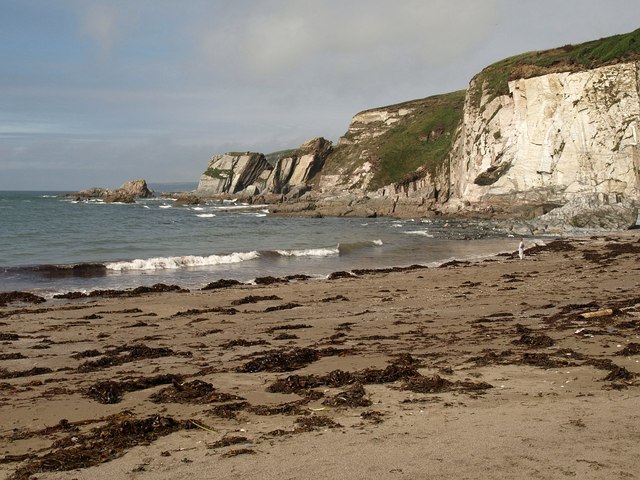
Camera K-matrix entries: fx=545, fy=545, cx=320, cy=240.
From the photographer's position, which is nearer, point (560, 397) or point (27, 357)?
point (560, 397)

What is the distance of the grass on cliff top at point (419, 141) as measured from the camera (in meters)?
86.2

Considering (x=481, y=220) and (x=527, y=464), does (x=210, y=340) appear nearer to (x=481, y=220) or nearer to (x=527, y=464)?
A: (x=527, y=464)

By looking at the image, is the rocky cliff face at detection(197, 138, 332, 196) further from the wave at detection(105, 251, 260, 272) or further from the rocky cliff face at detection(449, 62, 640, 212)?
the wave at detection(105, 251, 260, 272)

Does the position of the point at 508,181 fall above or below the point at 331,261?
above

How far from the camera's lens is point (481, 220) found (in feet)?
177

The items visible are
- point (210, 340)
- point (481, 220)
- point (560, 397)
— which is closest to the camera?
point (560, 397)

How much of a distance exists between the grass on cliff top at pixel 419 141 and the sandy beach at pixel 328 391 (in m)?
68.1

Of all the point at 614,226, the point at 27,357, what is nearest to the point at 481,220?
the point at 614,226

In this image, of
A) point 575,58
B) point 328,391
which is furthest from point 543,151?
point 328,391

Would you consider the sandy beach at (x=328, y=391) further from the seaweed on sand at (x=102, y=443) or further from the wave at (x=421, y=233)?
the wave at (x=421, y=233)

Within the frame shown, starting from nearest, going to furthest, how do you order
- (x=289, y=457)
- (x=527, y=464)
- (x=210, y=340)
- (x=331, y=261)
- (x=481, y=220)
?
(x=527, y=464) → (x=289, y=457) → (x=210, y=340) → (x=331, y=261) → (x=481, y=220)

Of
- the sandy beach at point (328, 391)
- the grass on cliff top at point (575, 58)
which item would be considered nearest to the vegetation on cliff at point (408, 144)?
the grass on cliff top at point (575, 58)

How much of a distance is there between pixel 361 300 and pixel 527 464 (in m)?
12.4

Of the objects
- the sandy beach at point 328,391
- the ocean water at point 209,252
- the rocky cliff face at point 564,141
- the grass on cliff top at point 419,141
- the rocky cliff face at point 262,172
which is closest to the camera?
the sandy beach at point 328,391
